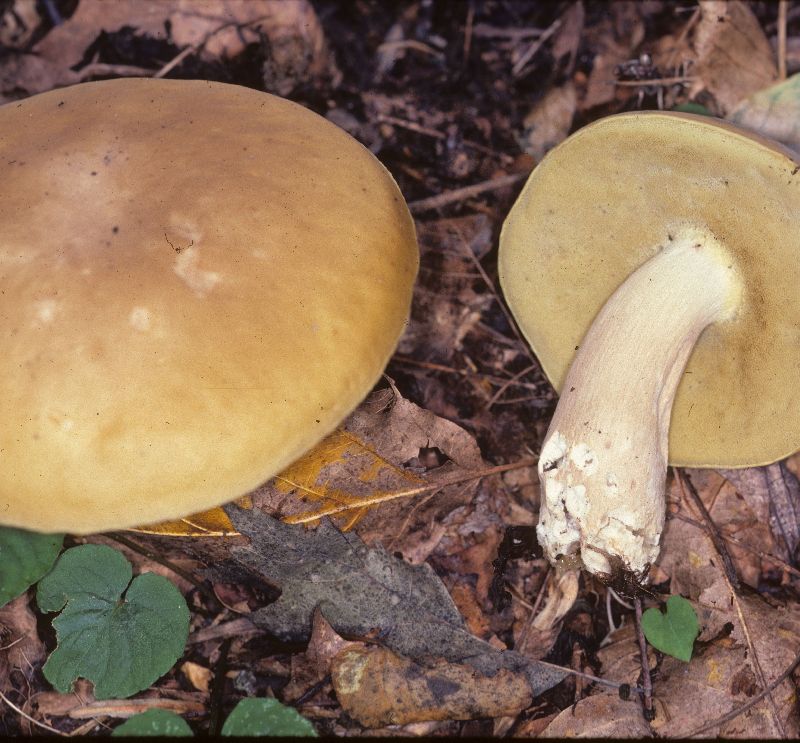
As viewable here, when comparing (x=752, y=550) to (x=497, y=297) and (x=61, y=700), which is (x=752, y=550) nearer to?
(x=497, y=297)

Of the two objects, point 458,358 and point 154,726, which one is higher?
point 458,358

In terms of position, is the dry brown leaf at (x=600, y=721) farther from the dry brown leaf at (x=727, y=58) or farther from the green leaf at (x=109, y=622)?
the dry brown leaf at (x=727, y=58)

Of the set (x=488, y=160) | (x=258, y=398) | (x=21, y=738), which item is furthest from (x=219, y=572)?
(x=488, y=160)

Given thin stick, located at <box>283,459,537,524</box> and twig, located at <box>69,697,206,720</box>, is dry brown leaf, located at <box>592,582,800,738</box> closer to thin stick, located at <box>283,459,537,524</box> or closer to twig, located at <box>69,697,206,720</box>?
thin stick, located at <box>283,459,537,524</box>

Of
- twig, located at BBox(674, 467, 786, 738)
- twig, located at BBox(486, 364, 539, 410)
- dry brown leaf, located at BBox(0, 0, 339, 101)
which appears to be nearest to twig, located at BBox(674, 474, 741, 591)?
twig, located at BBox(674, 467, 786, 738)

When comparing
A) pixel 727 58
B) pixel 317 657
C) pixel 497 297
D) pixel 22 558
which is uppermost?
pixel 727 58

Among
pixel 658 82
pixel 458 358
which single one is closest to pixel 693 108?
pixel 658 82
